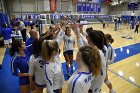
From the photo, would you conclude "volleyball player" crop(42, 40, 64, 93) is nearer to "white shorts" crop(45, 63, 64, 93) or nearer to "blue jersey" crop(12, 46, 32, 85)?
"white shorts" crop(45, 63, 64, 93)

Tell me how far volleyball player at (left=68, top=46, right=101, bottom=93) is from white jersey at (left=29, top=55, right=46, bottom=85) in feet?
3.16

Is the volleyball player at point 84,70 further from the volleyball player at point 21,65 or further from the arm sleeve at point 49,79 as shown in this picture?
the volleyball player at point 21,65

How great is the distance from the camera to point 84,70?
158cm

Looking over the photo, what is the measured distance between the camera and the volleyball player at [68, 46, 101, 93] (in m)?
1.49

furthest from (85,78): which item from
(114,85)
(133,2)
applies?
(133,2)

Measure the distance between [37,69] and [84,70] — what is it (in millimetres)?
1194

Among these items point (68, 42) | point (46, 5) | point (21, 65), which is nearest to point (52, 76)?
point (21, 65)

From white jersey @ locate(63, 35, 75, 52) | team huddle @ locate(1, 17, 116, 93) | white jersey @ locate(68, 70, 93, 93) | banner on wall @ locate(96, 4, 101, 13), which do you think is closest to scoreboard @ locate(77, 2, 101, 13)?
banner on wall @ locate(96, 4, 101, 13)

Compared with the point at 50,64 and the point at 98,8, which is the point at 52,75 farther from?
the point at 98,8

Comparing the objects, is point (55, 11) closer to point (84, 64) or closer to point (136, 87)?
point (136, 87)

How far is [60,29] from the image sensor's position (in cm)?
356

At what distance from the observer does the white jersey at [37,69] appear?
2.41 meters

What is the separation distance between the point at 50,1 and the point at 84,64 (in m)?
26.9

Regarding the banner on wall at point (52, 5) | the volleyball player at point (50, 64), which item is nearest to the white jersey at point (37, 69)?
the volleyball player at point (50, 64)
